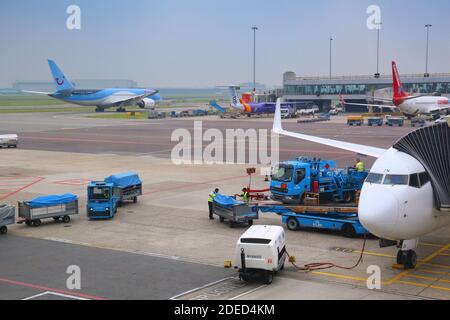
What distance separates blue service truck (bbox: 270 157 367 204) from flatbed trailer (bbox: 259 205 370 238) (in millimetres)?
2802

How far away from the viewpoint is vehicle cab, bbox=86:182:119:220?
32.2 meters

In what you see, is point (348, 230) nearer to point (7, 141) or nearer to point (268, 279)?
point (268, 279)

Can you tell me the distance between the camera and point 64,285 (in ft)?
67.7

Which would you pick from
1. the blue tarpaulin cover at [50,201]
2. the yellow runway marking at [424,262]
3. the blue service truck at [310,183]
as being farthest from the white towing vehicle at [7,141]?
the yellow runway marking at [424,262]

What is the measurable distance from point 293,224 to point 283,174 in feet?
15.4

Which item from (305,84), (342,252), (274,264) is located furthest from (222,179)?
(305,84)

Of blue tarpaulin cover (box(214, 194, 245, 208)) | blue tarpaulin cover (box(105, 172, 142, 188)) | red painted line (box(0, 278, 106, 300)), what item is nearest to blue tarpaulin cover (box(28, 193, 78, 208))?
blue tarpaulin cover (box(105, 172, 142, 188))

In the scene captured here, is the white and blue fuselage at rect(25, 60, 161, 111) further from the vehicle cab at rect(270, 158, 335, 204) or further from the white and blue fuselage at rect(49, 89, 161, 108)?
the vehicle cab at rect(270, 158, 335, 204)

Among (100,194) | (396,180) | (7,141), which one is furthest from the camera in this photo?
(7,141)

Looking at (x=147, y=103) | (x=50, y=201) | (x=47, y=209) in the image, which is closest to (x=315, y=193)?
(x=50, y=201)

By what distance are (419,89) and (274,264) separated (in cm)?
13333

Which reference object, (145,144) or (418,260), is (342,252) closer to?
(418,260)

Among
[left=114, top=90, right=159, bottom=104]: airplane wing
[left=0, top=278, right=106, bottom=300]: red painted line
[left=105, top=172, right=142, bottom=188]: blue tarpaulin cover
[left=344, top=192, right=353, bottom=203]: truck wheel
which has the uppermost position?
[left=114, top=90, right=159, bottom=104]: airplane wing

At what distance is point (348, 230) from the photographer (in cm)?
2789
